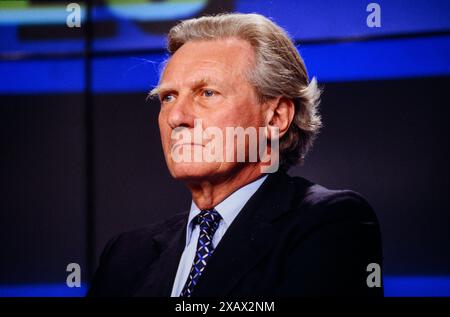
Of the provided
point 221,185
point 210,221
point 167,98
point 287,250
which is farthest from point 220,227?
point 167,98

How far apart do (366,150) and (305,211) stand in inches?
17.4

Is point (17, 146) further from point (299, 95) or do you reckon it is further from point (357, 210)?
point (357, 210)

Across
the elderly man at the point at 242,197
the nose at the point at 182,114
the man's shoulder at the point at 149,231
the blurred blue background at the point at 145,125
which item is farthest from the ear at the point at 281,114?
the man's shoulder at the point at 149,231

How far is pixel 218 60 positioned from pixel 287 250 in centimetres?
66

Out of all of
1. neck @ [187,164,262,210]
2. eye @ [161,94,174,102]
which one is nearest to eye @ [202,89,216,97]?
eye @ [161,94,174,102]

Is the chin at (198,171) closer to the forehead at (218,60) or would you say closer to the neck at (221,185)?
the neck at (221,185)

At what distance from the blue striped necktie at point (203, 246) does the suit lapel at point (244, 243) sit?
4 centimetres

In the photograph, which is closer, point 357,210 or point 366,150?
point 357,210

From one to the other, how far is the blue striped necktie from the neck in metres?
0.05

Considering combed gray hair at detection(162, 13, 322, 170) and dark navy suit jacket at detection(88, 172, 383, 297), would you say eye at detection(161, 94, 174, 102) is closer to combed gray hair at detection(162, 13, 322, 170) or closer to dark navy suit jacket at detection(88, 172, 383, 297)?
Result: combed gray hair at detection(162, 13, 322, 170)

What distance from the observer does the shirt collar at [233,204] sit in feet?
6.52
